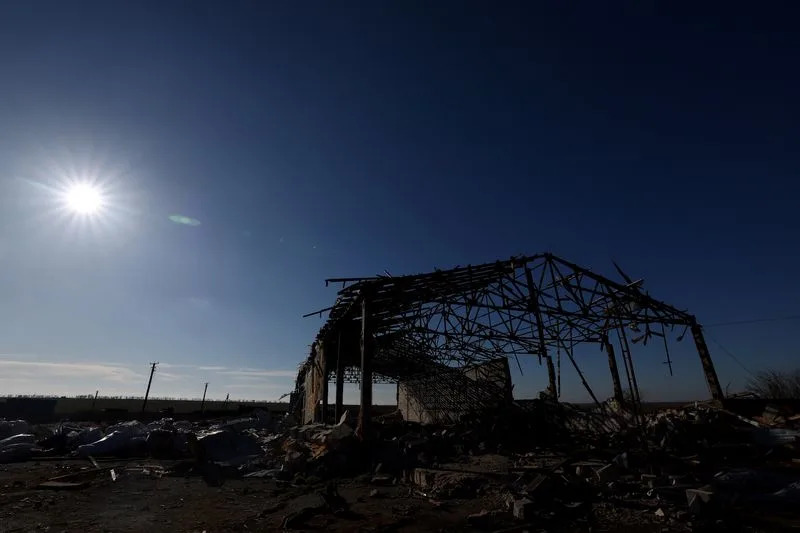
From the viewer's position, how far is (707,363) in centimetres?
1440

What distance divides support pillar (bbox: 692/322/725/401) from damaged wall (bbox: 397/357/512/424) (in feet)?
27.7

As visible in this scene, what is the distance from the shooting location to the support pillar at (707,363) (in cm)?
1388

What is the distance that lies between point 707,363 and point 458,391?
13.4 m

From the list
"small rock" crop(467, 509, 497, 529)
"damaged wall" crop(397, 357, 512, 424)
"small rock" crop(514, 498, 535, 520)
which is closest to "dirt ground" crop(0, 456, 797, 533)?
"small rock" crop(467, 509, 497, 529)

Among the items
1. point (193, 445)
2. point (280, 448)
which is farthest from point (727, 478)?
point (193, 445)

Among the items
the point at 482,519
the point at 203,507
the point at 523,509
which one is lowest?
the point at 203,507

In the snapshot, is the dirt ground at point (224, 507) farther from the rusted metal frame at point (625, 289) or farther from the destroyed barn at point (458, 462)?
the rusted metal frame at point (625, 289)

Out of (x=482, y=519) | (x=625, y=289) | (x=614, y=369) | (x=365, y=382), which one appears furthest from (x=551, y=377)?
(x=482, y=519)

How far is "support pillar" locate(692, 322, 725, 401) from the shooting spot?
45.5 feet

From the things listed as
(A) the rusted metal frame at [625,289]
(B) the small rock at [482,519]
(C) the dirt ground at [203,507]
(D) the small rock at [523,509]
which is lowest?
(C) the dirt ground at [203,507]

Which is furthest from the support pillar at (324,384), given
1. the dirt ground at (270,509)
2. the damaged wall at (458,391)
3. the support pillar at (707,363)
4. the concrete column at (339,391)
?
the support pillar at (707,363)

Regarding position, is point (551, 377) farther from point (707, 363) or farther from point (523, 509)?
point (523, 509)

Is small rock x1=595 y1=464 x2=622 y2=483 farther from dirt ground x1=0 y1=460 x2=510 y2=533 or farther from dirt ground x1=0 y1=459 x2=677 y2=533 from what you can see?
dirt ground x1=0 y1=460 x2=510 y2=533

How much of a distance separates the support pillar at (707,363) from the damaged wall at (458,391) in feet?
27.7
